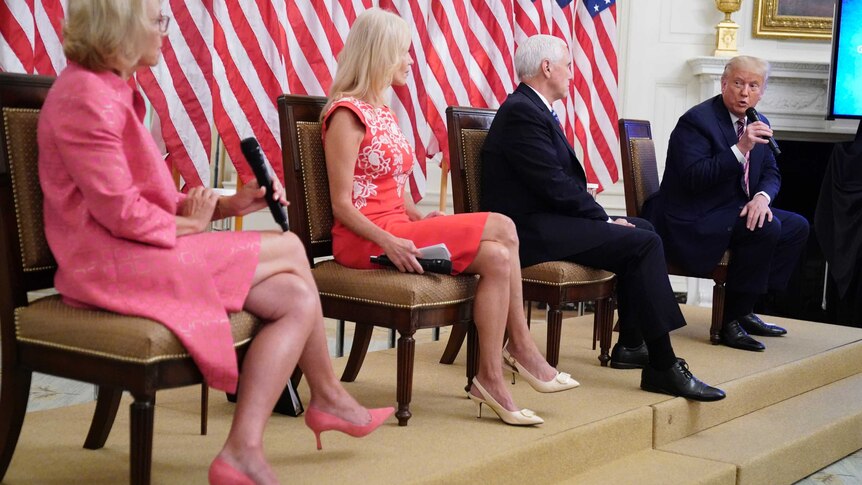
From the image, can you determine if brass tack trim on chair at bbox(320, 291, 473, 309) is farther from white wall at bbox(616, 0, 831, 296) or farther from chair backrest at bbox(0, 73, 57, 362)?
white wall at bbox(616, 0, 831, 296)

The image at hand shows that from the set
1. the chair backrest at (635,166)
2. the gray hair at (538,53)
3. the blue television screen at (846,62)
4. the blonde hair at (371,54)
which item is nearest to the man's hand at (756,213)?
the chair backrest at (635,166)

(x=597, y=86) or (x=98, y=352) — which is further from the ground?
(x=597, y=86)

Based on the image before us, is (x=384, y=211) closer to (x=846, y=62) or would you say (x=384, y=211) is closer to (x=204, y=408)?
(x=204, y=408)

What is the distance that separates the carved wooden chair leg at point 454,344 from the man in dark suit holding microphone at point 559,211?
1.34ft

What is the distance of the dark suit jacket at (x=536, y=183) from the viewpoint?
342cm

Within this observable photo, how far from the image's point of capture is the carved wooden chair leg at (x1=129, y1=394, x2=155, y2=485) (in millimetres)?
1989

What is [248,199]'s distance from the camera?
91.3 inches

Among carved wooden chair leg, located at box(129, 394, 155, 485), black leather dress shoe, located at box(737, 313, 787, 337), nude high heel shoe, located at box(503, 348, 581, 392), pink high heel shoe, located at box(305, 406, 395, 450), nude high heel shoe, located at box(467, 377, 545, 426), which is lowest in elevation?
black leather dress shoe, located at box(737, 313, 787, 337)

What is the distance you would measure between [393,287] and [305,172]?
47cm

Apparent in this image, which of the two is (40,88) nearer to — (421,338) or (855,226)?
(421,338)

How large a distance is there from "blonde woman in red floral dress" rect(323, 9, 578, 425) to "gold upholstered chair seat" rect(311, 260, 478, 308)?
0.04 m

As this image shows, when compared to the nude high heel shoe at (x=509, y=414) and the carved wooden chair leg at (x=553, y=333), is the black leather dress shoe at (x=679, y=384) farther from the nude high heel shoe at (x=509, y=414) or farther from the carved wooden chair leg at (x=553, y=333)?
the nude high heel shoe at (x=509, y=414)

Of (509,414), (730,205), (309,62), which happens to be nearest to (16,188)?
(509,414)

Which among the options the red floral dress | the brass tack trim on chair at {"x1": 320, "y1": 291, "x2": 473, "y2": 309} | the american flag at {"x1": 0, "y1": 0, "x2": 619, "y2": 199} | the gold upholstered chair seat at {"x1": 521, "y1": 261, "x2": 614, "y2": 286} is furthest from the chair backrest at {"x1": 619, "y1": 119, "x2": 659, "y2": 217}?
the brass tack trim on chair at {"x1": 320, "y1": 291, "x2": 473, "y2": 309}
